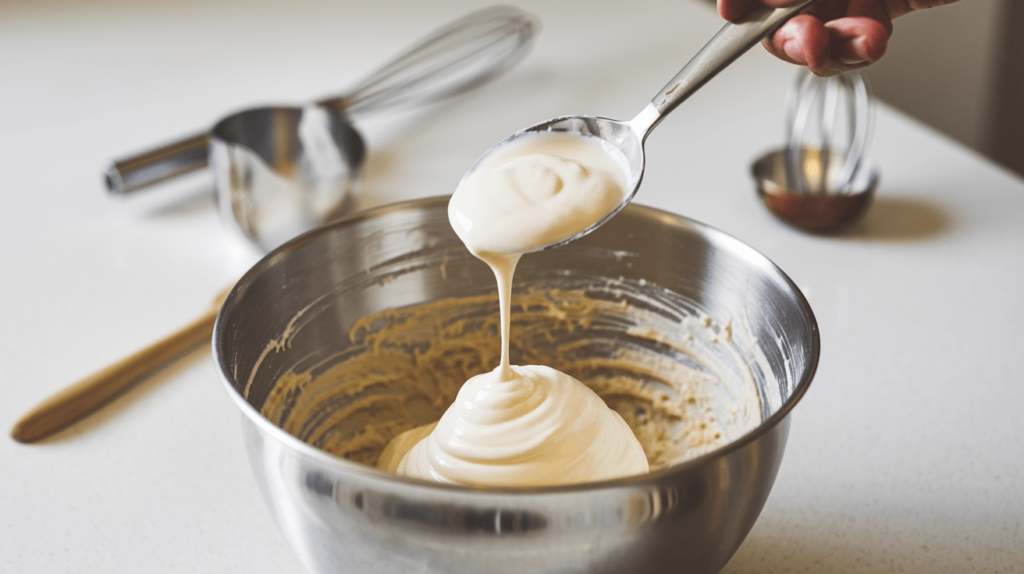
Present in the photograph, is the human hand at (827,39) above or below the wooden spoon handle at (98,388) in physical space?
above

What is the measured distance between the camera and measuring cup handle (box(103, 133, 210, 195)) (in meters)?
1.42

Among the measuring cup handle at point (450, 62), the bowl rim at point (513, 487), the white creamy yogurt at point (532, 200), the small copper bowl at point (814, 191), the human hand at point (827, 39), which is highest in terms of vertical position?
the human hand at point (827, 39)

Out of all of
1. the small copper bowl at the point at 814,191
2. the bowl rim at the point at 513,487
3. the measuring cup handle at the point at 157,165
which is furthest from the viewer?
the measuring cup handle at the point at 157,165

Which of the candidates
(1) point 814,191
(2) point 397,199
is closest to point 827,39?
(1) point 814,191

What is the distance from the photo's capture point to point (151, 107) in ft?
5.90

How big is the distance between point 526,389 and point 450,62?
128 centimetres

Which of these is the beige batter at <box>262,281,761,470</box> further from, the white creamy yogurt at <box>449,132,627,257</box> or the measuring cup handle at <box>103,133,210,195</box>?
the measuring cup handle at <box>103,133,210,195</box>

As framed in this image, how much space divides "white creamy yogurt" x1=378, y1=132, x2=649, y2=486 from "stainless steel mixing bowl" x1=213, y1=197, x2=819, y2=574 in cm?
11

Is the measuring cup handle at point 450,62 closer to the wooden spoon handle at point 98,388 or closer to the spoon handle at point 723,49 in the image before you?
the wooden spoon handle at point 98,388

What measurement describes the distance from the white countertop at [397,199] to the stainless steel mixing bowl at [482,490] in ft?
0.60

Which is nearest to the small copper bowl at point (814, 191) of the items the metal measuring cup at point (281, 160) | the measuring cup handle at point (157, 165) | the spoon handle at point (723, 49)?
the spoon handle at point (723, 49)

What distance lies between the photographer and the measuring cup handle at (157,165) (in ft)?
4.66

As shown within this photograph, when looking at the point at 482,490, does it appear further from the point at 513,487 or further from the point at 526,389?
the point at 526,389

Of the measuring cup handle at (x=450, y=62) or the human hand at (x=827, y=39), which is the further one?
the measuring cup handle at (x=450, y=62)
